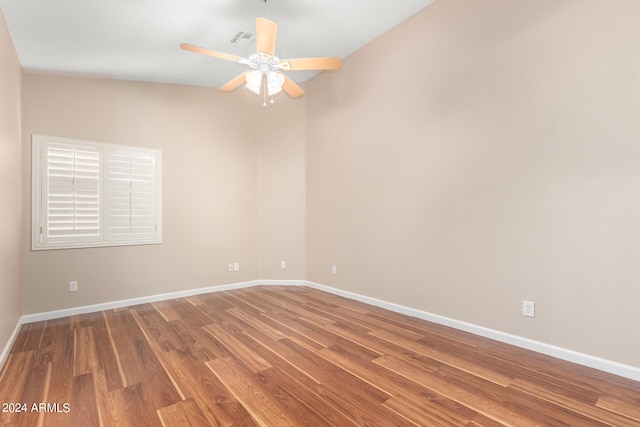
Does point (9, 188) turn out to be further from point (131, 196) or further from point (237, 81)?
point (237, 81)

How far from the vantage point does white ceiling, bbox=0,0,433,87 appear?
2750 mm

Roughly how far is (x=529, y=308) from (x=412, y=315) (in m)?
1.24

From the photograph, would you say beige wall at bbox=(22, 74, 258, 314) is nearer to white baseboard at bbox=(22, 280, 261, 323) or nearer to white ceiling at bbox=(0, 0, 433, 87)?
white baseboard at bbox=(22, 280, 261, 323)

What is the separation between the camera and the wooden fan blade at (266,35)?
245 cm

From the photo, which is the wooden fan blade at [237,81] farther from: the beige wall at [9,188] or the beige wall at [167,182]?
the beige wall at [9,188]

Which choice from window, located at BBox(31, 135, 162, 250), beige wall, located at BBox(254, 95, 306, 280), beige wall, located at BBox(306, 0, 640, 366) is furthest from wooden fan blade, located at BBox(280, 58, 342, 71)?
window, located at BBox(31, 135, 162, 250)

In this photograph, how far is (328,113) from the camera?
15.8ft

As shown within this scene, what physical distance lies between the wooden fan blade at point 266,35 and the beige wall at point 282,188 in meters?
2.57

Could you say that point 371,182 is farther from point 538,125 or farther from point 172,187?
point 172,187

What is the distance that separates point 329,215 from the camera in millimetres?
4793

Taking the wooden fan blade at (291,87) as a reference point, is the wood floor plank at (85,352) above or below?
below

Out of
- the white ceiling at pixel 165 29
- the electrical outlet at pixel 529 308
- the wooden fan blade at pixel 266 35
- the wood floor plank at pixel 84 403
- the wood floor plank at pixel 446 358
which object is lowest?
the wood floor plank at pixel 84 403

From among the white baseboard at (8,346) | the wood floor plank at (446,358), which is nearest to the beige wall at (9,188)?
the white baseboard at (8,346)

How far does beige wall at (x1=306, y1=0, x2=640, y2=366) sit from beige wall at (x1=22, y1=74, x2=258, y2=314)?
195 cm
